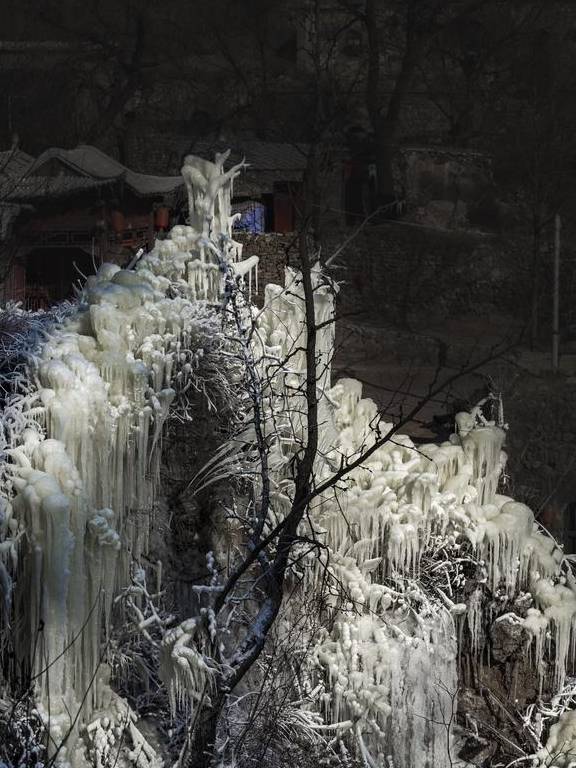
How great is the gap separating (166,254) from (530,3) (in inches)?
1255

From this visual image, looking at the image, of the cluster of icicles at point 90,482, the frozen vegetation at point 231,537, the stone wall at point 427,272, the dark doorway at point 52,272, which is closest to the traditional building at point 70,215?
the dark doorway at point 52,272

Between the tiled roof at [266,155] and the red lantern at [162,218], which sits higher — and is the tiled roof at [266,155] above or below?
above

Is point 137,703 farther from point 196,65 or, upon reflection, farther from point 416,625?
point 196,65

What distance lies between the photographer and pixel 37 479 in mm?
10359

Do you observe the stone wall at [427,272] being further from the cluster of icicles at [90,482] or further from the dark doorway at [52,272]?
the cluster of icicles at [90,482]

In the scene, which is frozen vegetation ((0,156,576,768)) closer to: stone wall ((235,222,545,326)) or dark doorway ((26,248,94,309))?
dark doorway ((26,248,94,309))

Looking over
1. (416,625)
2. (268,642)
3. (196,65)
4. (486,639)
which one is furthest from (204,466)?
(196,65)

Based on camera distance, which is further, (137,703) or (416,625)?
(416,625)

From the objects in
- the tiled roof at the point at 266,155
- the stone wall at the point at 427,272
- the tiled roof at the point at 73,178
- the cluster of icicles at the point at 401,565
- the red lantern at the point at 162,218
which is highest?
the tiled roof at the point at 266,155

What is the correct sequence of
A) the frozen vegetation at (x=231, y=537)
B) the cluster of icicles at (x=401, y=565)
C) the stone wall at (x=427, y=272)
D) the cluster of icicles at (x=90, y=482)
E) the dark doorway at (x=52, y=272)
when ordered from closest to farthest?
the cluster of icicles at (x=90, y=482) → the frozen vegetation at (x=231, y=537) → the cluster of icicles at (x=401, y=565) → the dark doorway at (x=52, y=272) → the stone wall at (x=427, y=272)

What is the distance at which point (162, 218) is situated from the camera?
2750cm

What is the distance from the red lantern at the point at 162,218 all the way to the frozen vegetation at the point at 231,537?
1139 cm

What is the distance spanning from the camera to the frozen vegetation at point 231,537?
10.5 m

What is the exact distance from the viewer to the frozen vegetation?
10.5 meters
